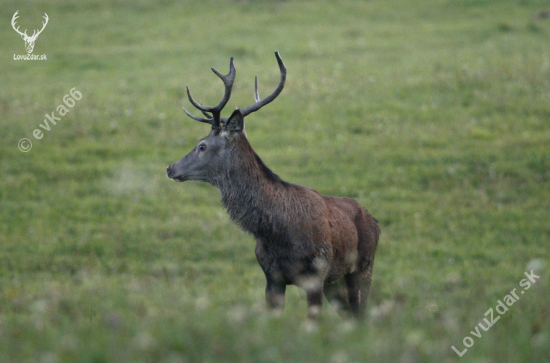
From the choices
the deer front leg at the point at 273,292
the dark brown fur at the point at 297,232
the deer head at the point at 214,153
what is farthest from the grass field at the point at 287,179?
the deer head at the point at 214,153

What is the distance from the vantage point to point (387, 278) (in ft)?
31.7

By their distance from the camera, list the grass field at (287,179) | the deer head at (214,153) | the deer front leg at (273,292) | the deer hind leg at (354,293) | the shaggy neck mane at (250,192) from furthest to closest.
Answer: the deer hind leg at (354,293), the deer head at (214,153), the shaggy neck mane at (250,192), the deer front leg at (273,292), the grass field at (287,179)

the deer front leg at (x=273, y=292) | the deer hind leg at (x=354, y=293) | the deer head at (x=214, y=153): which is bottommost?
the deer hind leg at (x=354, y=293)

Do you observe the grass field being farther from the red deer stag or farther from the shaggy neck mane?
the shaggy neck mane

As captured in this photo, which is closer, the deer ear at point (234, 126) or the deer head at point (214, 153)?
the deer ear at point (234, 126)

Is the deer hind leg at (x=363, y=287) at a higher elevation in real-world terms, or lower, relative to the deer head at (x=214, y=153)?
lower

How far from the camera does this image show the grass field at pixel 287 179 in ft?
13.7

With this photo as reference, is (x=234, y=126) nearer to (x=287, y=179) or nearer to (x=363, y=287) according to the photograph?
(x=363, y=287)

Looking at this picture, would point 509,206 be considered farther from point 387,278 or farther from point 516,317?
point 516,317

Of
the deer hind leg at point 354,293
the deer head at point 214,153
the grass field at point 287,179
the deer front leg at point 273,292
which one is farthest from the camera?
the deer hind leg at point 354,293

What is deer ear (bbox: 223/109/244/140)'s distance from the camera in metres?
6.76

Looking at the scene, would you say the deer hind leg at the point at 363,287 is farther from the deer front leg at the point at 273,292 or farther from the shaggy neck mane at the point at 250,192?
the shaggy neck mane at the point at 250,192

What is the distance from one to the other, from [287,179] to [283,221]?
6896 millimetres

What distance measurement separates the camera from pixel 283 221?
21.6ft
